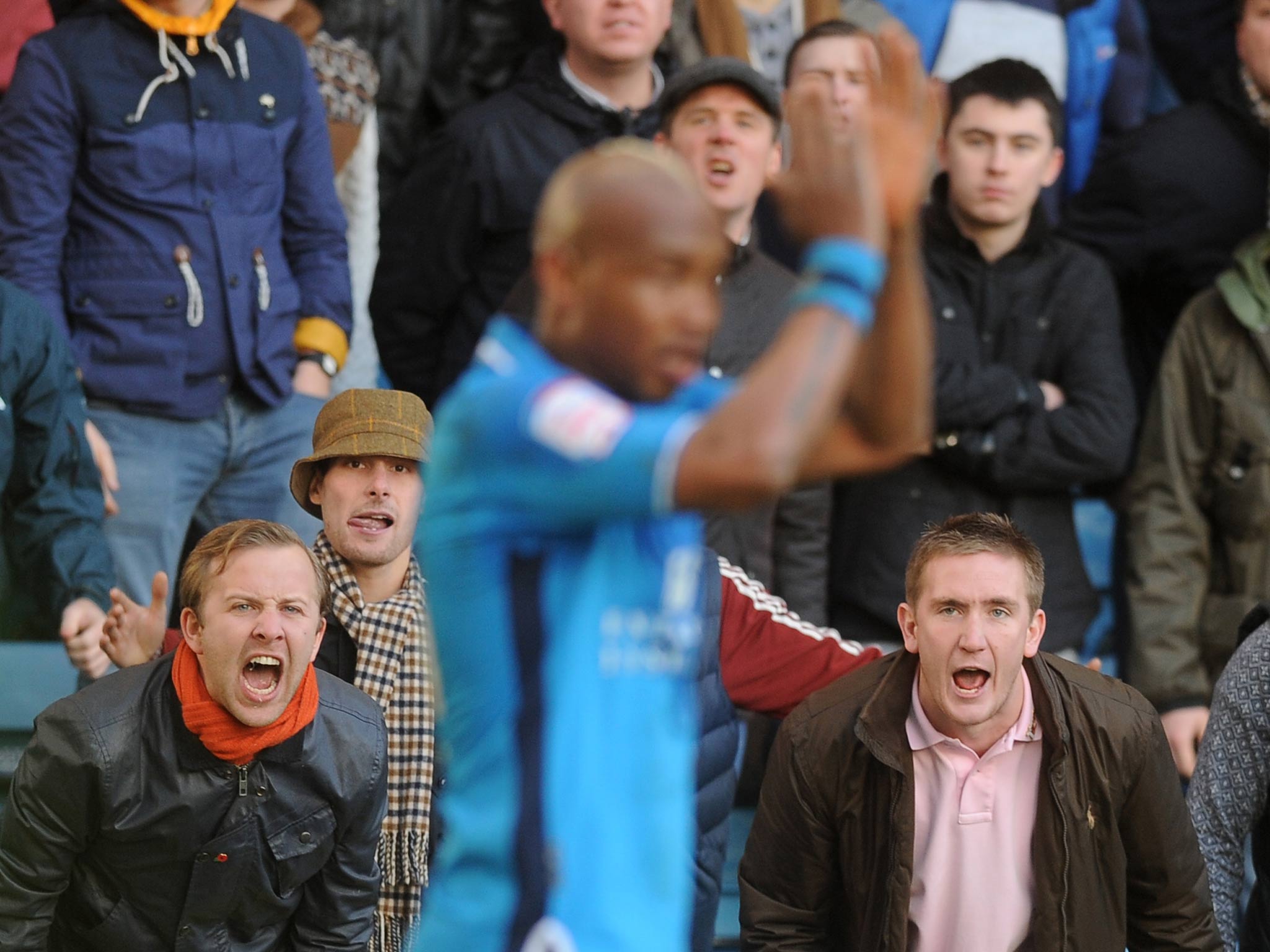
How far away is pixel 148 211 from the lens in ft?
16.2

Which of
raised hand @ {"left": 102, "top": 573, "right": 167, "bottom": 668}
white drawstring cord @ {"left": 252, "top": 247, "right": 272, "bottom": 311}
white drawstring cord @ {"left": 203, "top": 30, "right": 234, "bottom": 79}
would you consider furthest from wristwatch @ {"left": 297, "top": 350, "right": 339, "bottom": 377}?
raised hand @ {"left": 102, "top": 573, "right": 167, "bottom": 668}

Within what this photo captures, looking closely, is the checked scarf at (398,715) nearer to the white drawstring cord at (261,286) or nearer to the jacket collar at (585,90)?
the white drawstring cord at (261,286)

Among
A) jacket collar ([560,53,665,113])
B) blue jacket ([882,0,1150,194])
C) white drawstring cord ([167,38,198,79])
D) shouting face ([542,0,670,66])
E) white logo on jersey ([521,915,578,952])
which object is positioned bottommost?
white logo on jersey ([521,915,578,952])

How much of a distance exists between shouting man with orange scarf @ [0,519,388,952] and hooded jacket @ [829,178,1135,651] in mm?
1782

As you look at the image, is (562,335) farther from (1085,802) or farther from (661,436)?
(1085,802)

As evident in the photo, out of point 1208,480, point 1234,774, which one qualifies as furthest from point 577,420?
point 1208,480

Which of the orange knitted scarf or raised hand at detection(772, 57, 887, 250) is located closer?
raised hand at detection(772, 57, 887, 250)

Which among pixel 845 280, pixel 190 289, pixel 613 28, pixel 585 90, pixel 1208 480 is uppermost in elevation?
pixel 613 28

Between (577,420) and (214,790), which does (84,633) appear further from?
(577,420)

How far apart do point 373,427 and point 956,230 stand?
203cm

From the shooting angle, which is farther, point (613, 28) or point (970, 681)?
point (613, 28)

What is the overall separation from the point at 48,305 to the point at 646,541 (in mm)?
3101

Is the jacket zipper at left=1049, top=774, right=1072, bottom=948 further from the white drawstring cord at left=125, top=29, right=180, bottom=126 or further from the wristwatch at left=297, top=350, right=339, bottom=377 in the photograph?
the white drawstring cord at left=125, top=29, right=180, bottom=126

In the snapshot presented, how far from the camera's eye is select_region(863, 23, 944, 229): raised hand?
2.08 metres
